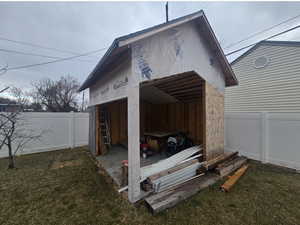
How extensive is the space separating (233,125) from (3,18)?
11.0 meters

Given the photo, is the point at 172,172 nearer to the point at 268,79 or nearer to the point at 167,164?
the point at 167,164

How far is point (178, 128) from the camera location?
6.61 m

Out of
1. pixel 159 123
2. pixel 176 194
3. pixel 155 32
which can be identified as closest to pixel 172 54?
pixel 155 32

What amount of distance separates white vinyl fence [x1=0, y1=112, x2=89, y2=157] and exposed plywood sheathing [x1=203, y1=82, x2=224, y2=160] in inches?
260

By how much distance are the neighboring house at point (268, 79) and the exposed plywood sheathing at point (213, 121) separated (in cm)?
539

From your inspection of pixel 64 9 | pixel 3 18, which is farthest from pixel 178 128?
pixel 3 18

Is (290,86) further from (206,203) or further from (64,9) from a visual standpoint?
(64,9)

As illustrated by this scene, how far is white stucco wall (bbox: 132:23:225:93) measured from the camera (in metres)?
2.70

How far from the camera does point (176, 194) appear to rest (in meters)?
2.78

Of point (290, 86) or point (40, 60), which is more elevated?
point (40, 60)

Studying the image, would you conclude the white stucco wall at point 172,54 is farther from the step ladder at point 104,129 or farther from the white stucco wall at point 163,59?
the step ladder at point 104,129

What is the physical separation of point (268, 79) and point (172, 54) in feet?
26.8

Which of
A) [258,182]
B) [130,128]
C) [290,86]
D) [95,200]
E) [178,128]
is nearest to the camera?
[130,128]

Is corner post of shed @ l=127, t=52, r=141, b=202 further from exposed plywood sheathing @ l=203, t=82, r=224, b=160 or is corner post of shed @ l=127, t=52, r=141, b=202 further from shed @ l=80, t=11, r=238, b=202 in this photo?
exposed plywood sheathing @ l=203, t=82, r=224, b=160
